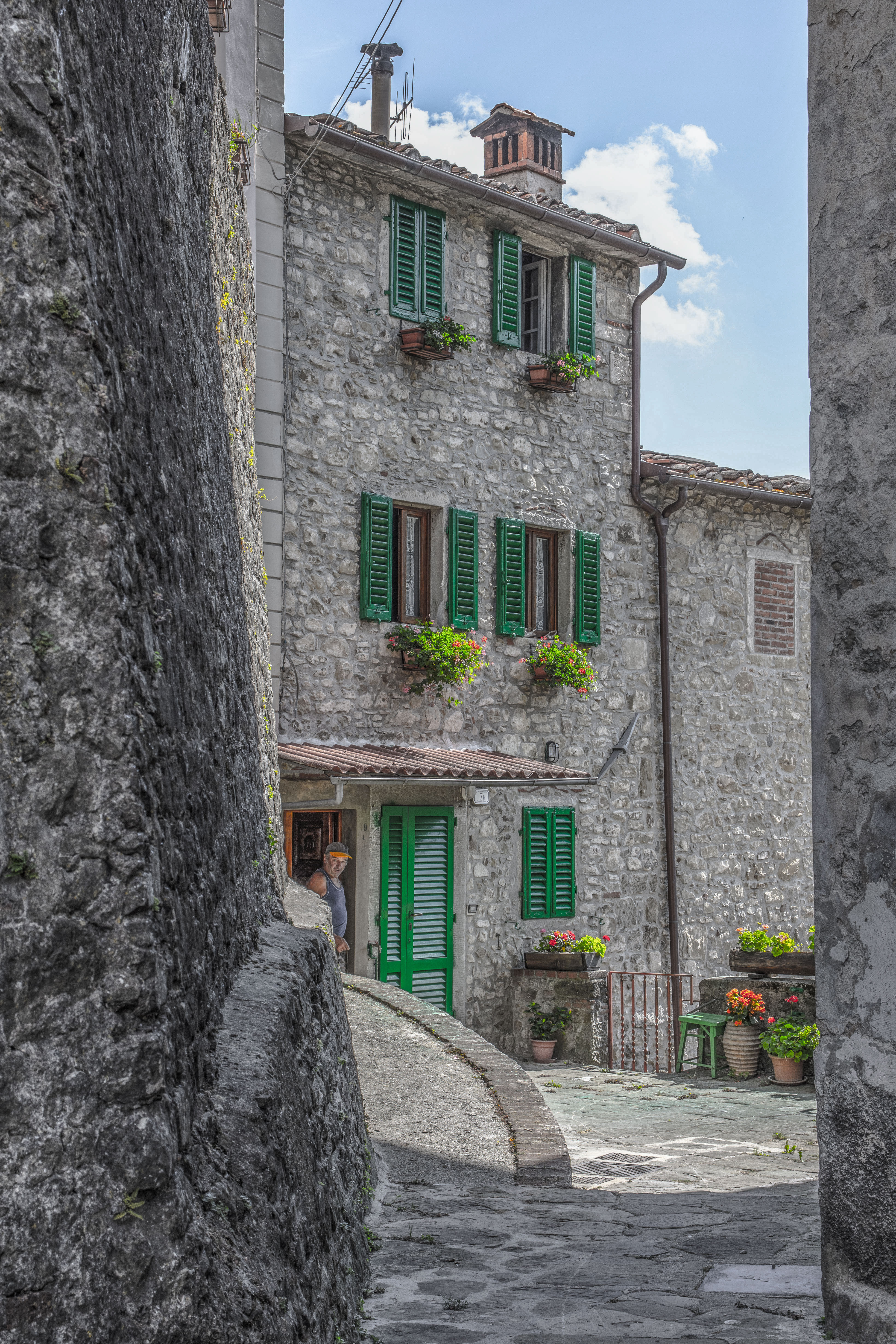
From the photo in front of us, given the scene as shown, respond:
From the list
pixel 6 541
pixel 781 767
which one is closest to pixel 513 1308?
pixel 6 541

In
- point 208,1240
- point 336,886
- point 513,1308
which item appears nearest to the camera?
point 208,1240

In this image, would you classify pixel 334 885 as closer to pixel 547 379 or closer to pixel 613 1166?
pixel 613 1166

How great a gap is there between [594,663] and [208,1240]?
11.7 m

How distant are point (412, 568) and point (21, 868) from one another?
1051cm

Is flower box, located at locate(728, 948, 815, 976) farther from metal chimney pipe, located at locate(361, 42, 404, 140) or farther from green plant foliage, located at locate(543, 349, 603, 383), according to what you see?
metal chimney pipe, located at locate(361, 42, 404, 140)

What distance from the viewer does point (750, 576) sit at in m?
15.1

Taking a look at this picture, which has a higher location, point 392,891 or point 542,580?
point 542,580

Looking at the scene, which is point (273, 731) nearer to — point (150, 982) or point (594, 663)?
point (150, 982)

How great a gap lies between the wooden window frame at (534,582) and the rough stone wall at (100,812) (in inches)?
403

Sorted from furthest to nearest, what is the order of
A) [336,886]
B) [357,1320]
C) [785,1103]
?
[336,886] → [785,1103] → [357,1320]

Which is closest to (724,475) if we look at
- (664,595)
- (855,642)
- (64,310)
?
(664,595)

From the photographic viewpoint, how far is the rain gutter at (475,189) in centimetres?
1130

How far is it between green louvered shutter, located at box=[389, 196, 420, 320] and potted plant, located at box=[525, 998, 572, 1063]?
6.85 metres

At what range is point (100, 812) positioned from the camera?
2.05m
